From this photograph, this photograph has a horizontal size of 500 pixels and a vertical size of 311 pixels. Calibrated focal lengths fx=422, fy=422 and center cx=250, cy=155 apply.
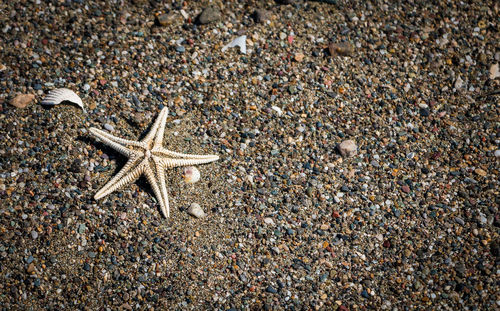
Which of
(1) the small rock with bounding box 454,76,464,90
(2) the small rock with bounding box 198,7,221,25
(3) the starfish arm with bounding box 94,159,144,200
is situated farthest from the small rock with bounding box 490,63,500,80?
(3) the starfish arm with bounding box 94,159,144,200

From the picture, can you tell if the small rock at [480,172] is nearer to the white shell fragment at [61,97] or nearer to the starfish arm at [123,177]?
the starfish arm at [123,177]

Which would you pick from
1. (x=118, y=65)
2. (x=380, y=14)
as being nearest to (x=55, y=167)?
(x=118, y=65)

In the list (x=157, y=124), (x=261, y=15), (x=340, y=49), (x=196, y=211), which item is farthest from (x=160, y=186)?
(x=340, y=49)

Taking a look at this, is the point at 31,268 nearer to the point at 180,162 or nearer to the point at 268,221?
the point at 180,162

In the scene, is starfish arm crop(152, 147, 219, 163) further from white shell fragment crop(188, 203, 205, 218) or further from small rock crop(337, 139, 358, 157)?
small rock crop(337, 139, 358, 157)

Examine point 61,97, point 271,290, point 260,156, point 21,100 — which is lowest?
point 271,290

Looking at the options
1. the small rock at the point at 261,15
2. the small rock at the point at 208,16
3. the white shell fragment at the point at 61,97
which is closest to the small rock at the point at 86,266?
the white shell fragment at the point at 61,97
